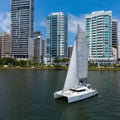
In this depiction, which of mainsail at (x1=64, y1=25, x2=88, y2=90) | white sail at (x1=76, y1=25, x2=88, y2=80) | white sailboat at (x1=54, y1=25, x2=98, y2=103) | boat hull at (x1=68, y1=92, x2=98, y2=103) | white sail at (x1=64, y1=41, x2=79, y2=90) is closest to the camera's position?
boat hull at (x1=68, y1=92, x2=98, y2=103)

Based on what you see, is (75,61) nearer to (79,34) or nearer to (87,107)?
(79,34)

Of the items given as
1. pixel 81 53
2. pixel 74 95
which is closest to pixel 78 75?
pixel 81 53

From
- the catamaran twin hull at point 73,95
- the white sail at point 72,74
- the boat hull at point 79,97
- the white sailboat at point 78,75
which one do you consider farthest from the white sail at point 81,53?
the boat hull at point 79,97

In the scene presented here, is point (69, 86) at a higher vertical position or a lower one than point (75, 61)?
lower

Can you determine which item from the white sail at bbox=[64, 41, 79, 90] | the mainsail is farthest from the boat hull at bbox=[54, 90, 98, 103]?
the white sail at bbox=[64, 41, 79, 90]

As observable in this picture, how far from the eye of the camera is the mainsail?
40531 mm

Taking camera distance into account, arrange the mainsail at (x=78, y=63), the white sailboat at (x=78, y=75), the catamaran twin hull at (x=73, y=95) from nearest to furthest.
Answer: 1. the catamaran twin hull at (x=73, y=95)
2. the white sailboat at (x=78, y=75)
3. the mainsail at (x=78, y=63)

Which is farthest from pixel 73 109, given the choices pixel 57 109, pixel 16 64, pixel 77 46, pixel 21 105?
pixel 16 64

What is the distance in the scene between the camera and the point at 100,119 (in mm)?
28281

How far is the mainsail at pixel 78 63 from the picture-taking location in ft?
133

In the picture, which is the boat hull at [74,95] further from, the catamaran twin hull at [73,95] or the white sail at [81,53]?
the white sail at [81,53]

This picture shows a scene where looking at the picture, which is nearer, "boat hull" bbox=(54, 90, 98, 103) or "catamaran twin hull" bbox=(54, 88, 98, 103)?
"boat hull" bbox=(54, 90, 98, 103)

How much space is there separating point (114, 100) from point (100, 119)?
44.7 ft

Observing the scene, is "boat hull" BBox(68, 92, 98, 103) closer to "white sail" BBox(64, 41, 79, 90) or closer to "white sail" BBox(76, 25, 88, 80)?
"white sail" BBox(64, 41, 79, 90)
